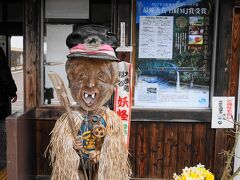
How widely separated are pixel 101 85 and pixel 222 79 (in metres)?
1.72

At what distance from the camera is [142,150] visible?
3730 mm

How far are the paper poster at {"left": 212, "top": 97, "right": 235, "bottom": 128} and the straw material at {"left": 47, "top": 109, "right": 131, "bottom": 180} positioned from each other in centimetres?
149

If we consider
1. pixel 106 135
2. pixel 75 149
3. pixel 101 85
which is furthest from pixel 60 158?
pixel 101 85

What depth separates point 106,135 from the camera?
249cm

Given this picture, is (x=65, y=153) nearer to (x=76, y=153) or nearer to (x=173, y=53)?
(x=76, y=153)

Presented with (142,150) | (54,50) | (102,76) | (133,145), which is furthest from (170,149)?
(54,50)

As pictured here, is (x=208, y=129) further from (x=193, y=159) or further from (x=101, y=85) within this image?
(x=101, y=85)

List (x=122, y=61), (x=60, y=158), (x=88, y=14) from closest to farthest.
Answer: (x=60, y=158) → (x=122, y=61) → (x=88, y=14)

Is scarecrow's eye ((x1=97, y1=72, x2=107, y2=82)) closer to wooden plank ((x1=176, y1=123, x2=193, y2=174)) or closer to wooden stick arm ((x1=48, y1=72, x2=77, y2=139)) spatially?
wooden stick arm ((x1=48, y1=72, x2=77, y2=139))

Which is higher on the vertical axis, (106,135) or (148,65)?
(148,65)

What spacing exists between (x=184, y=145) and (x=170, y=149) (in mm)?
173

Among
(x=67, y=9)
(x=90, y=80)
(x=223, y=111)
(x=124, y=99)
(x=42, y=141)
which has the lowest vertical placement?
(x=42, y=141)

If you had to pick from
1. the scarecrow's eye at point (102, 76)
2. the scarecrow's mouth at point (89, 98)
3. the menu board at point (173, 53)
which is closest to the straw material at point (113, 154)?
the scarecrow's mouth at point (89, 98)

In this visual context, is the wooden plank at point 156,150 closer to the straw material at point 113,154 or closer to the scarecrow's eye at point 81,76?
the straw material at point 113,154
